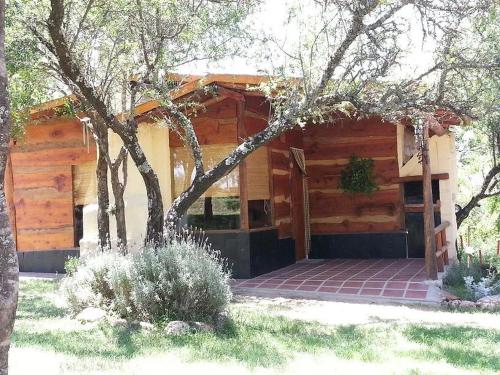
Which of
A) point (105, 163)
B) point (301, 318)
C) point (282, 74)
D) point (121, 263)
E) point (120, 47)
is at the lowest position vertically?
point (301, 318)

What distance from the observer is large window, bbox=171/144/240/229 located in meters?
9.48

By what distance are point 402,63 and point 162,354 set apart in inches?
184

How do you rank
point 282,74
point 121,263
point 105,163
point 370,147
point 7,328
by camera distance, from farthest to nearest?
point 370,147
point 105,163
point 282,74
point 121,263
point 7,328

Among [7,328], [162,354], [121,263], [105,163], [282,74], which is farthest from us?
[105,163]

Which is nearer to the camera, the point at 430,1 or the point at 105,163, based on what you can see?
the point at 430,1

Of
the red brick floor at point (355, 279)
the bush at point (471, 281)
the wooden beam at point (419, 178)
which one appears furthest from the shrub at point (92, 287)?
the wooden beam at point (419, 178)

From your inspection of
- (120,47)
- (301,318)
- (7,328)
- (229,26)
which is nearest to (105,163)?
(120,47)

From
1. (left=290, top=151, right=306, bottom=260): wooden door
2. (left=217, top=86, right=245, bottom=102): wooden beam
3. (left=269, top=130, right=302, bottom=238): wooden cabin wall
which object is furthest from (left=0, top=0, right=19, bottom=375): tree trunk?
(left=290, top=151, right=306, bottom=260): wooden door

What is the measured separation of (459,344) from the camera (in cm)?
493

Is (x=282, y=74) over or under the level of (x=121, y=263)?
over

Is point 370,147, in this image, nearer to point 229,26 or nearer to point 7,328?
point 229,26

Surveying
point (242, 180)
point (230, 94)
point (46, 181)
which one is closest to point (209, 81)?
point (230, 94)

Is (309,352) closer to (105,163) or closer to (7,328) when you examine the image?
(7,328)

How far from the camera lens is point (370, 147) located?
11758 mm
